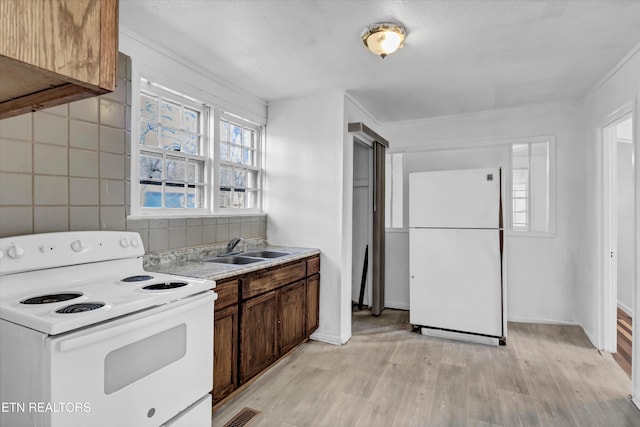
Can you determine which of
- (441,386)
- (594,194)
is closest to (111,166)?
(441,386)

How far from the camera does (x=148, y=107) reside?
7.96 ft

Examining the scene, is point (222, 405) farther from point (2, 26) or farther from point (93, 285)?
point (2, 26)

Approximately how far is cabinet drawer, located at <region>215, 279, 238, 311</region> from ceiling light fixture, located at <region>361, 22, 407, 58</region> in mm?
1761

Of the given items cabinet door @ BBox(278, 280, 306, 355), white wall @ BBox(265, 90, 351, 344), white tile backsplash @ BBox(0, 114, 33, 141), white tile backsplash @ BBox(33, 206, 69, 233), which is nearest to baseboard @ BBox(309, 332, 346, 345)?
white wall @ BBox(265, 90, 351, 344)

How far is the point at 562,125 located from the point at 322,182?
2744 millimetres

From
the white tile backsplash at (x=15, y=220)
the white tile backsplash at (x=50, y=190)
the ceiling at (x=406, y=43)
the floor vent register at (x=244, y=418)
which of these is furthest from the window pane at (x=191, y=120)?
the floor vent register at (x=244, y=418)

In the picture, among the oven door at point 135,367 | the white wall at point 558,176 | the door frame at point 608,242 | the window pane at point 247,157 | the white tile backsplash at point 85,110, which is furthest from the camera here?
the white wall at point 558,176

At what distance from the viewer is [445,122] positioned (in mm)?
4148

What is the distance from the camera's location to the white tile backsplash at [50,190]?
176 centimetres

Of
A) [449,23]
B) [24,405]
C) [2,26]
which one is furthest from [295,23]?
[24,405]

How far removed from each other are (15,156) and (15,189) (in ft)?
0.54

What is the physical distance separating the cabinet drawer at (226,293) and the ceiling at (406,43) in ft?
5.30

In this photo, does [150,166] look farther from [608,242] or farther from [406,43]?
[608,242]

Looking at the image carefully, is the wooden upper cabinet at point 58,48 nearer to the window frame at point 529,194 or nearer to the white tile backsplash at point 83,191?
the white tile backsplash at point 83,191
